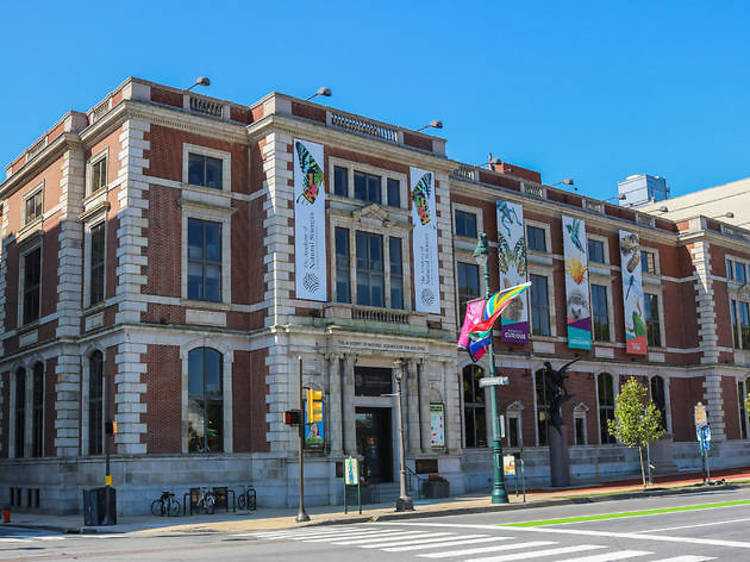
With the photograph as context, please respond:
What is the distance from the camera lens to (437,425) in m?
39.8

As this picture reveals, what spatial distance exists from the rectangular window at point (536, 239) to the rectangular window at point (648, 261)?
10280 millimetres

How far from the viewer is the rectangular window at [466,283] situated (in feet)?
151

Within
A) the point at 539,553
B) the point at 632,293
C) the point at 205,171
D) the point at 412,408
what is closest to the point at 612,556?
the point at 539,553

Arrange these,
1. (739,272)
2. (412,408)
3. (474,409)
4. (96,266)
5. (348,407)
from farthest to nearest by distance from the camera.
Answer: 1. (739,272)
2. (474,409)
3. (412,408)
4. (96,266)
5. (348,407)

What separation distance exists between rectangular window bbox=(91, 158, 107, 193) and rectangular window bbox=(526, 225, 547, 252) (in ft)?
78.1

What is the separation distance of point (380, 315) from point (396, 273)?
260 centimetres

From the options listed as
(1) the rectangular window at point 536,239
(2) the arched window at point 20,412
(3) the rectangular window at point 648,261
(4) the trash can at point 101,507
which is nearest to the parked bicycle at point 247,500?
(4) the trash can at point 101,507

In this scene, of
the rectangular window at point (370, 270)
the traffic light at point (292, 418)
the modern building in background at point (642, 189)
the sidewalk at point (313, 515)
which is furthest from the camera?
the modern building in background at point (642, 189)

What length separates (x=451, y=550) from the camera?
18.4 metres

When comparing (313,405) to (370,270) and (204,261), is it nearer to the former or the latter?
(204,261)

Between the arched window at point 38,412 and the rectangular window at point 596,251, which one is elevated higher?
the rectangular window at point 596,251

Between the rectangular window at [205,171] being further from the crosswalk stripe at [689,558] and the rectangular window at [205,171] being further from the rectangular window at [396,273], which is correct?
the crosswalk stripe at [689,558]

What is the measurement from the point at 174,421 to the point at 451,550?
62.2 ft

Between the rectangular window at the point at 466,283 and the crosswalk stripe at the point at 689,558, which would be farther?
the rectangular window at the point at 466,283
